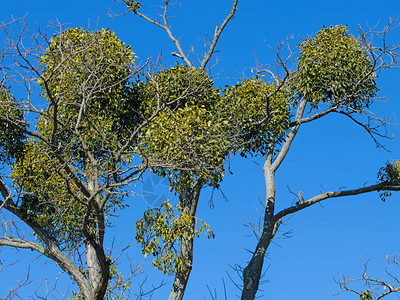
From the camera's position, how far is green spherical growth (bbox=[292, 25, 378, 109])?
1281 cm

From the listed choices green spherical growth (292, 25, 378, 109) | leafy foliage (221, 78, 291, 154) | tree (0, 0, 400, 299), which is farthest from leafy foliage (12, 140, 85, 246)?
green spherical growth (292, 25, 378, 109)

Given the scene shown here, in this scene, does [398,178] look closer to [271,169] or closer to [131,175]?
[271,169]

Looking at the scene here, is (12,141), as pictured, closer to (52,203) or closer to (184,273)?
(52,203)

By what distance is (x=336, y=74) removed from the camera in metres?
12.8

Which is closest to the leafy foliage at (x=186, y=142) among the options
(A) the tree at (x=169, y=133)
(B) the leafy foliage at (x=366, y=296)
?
(A) the tree at (x=169, y=133)

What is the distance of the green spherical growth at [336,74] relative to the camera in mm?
12812

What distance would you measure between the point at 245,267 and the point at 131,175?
454 centimetres

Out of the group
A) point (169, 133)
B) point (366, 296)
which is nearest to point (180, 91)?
point (169, 133)

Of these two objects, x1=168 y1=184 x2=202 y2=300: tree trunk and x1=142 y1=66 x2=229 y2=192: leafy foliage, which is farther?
x1=168 y1=184 x2=202 y2=300: tree trunk

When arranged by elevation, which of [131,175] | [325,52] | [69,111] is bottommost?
[131,175]

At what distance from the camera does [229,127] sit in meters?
11.9

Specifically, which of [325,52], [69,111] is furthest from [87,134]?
[325,52]

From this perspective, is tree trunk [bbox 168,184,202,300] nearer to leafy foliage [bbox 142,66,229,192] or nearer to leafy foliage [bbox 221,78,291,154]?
leafy foliage [bbox 142,66,229,192]

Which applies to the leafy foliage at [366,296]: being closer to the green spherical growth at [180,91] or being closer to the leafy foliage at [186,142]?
the leafy foliage at [186,142]
